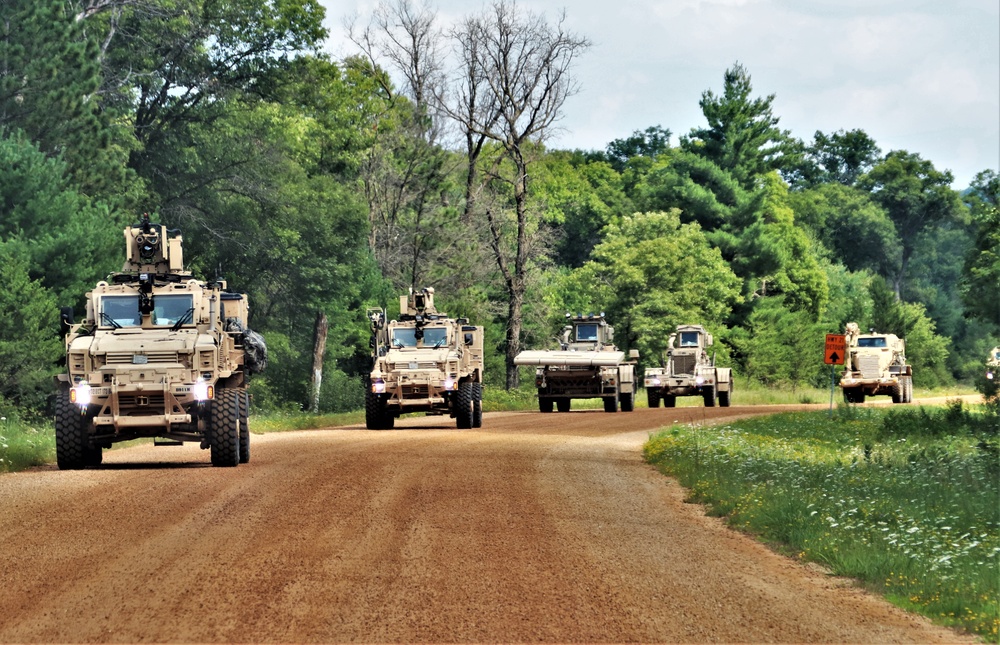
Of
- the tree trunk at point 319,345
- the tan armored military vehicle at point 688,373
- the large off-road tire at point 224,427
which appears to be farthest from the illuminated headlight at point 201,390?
the tree trunk at point 319,345

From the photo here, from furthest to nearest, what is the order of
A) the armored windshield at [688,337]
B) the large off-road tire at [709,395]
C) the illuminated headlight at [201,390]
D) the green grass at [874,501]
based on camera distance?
1. the armored windshield at [688,337]
2. the large off-road tire at [709,395]
3. the illuminated headlight at [201,390]
4. the green grass at [874,501]

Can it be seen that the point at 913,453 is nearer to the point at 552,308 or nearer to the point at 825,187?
the point at 552,308

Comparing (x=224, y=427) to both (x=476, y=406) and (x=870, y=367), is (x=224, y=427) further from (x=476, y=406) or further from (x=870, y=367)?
(x=870, y=367)

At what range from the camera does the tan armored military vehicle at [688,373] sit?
176 feet

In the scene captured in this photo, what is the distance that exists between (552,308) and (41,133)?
29445 mm

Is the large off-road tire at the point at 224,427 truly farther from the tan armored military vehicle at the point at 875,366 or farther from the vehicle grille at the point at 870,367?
the vehicle grille at the point at 870,367

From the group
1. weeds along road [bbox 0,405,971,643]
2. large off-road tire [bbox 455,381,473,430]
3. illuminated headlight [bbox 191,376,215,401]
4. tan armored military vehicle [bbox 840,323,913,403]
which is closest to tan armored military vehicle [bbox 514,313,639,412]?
large off-road tire [bbox 455,381,473,430]

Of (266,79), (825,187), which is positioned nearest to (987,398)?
(266,79)

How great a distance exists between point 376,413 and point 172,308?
12.5 meters

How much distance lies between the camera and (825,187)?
4766 inches

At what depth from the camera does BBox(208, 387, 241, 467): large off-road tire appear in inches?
861

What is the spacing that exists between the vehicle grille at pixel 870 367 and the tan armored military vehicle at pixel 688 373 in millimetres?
6862

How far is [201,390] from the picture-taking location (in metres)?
21.8

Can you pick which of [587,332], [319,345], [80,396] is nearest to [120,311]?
[80,396]
